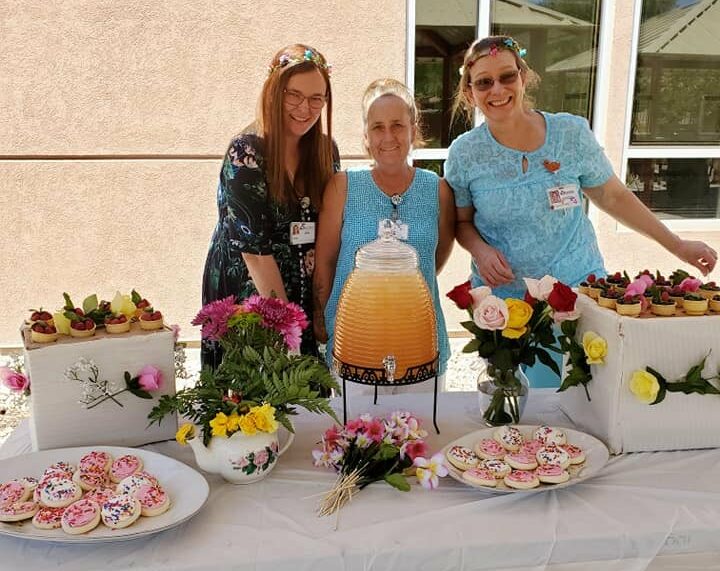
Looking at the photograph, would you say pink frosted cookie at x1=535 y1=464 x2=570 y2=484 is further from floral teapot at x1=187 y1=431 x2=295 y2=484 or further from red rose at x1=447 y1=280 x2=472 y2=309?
floral teapot at x1=187 y1=431 x2=295 y2=484

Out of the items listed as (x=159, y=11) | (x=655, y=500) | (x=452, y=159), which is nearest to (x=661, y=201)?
(x=452, y=159)

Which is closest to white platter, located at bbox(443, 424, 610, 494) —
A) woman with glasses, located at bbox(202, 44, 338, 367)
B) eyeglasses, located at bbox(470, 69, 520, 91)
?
woman with glasses, located at bbox(202, 44, 338, 367)

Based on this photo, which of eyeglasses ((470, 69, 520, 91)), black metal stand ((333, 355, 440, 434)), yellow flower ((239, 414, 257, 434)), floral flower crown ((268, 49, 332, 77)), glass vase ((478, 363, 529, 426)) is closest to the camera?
yellow flower ((239, 414, 257, 434))

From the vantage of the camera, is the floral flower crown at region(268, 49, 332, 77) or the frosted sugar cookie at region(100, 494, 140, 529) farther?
the floral flower crown at region(268, 49, 332, 77)

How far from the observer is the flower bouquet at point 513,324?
122 cm

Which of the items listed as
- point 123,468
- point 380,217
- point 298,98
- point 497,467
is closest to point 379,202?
point 380,217

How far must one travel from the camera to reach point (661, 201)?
4.36m

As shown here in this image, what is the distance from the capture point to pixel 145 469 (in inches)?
44.8

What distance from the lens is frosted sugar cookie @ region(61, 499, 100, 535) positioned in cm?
95

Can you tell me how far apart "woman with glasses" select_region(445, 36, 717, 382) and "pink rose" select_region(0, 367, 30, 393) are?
3.85ft

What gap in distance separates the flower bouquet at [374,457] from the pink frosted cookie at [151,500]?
0.26 m

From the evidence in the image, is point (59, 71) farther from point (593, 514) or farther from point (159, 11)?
point (593, 514)

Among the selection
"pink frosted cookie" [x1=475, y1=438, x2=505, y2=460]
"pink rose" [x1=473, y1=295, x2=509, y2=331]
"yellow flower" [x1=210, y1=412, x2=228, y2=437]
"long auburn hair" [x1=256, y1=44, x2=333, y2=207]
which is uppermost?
"long auburn hair" [x1=256, y1=44, x2=333, y2=207]

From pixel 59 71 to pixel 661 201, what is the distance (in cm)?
401
